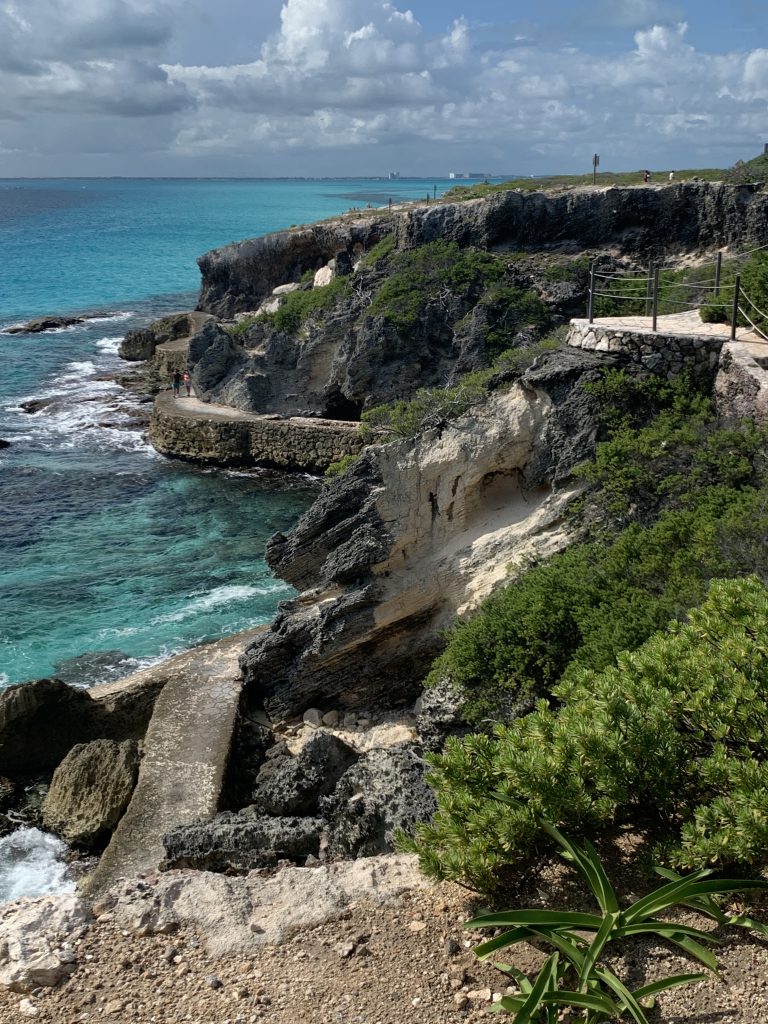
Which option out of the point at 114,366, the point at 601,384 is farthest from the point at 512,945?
the point at 114,366

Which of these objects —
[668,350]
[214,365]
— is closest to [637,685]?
[668,350]

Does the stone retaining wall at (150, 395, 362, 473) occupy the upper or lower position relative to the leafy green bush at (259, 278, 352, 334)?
lower

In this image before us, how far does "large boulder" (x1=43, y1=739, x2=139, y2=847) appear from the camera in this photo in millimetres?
12758

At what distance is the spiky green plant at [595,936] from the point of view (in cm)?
576

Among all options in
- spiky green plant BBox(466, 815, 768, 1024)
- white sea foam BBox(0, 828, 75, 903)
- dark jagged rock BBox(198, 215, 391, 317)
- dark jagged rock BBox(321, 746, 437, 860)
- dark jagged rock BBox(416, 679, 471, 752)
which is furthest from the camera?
dark jagged rock BBox(198, 215, 391, 317)

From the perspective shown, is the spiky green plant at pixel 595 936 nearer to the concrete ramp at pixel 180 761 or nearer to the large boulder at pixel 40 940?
the large boulder at pixel 40 940

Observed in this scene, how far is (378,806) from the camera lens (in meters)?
10.3

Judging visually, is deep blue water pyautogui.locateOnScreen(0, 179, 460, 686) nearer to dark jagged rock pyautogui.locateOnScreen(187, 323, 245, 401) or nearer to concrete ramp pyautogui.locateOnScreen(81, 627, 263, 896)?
dark jagged rock pyautogui.locateOnScreen(187, 323, 245, 401)

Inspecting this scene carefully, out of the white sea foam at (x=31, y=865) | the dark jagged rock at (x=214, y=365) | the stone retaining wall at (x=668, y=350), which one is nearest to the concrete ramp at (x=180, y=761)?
the white sea foam at (x=31, y=865)

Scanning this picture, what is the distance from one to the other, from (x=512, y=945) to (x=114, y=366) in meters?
43.7

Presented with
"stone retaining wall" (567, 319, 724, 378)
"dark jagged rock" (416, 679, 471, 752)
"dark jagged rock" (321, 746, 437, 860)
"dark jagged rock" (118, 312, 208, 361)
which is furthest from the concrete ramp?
"dark jagged rock" (118, 312, 208, 361)

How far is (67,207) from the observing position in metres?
197

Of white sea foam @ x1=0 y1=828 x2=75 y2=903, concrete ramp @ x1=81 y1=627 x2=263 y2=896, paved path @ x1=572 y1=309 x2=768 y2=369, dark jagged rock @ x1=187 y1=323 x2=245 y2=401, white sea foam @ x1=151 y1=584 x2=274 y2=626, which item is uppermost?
paved path @ x1=572 y1=309 x2=768 y2=369

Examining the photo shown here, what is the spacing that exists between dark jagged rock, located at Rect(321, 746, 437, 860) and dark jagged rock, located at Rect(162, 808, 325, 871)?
350 mm
